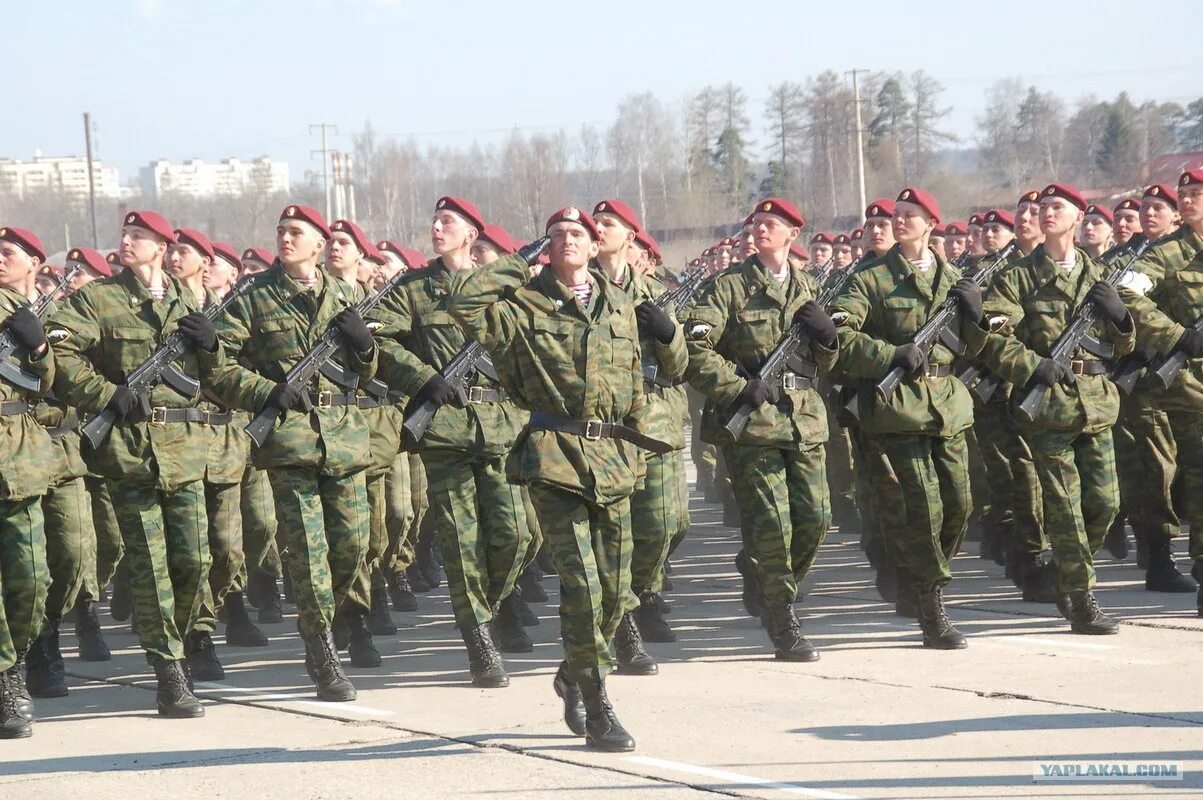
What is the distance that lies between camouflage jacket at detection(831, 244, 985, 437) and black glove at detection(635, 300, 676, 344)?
5.50ft

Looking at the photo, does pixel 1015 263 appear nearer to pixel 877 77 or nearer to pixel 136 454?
pixel 136 454

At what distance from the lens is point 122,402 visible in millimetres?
8023

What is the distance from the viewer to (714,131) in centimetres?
8469

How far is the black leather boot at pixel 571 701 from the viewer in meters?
7.02

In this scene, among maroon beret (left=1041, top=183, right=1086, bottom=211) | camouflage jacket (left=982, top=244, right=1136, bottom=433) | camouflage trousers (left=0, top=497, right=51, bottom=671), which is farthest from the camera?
maroon beret (left=1041, top=183, right=1086, bottom=211)

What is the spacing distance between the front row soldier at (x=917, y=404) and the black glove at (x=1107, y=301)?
618 mm

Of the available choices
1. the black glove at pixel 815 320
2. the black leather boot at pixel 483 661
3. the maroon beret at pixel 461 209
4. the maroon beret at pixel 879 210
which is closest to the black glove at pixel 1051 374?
the black glove at pixel 815 320

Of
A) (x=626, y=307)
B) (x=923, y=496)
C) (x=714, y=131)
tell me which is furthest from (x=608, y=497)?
(x=714, y=131)

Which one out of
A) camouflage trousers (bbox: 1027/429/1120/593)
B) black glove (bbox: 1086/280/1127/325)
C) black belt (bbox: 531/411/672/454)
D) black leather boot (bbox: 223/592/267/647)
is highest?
black glove (bbox: 1086/280/1127/325)

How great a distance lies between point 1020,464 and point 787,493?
1.97 meters

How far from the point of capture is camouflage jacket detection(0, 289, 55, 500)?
25.2 feet

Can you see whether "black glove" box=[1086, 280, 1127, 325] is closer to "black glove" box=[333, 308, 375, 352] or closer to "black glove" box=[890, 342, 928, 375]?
"black glove" box=[890, 342, 928, 375]

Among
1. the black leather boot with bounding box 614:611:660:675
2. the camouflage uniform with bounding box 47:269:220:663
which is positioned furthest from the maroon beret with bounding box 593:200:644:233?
the camouflage uniform with bounding box 47:269:220:663

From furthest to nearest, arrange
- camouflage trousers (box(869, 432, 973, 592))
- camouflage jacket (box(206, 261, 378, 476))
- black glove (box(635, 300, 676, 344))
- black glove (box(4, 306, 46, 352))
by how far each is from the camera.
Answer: camouflage trousers (box(869, 432, 973, 592))
camouflage jacket (box(206, 261, 378, 476))
black glove (box(4, 306, 46, 352))
black glove (box(635, 300, 676, 344))
